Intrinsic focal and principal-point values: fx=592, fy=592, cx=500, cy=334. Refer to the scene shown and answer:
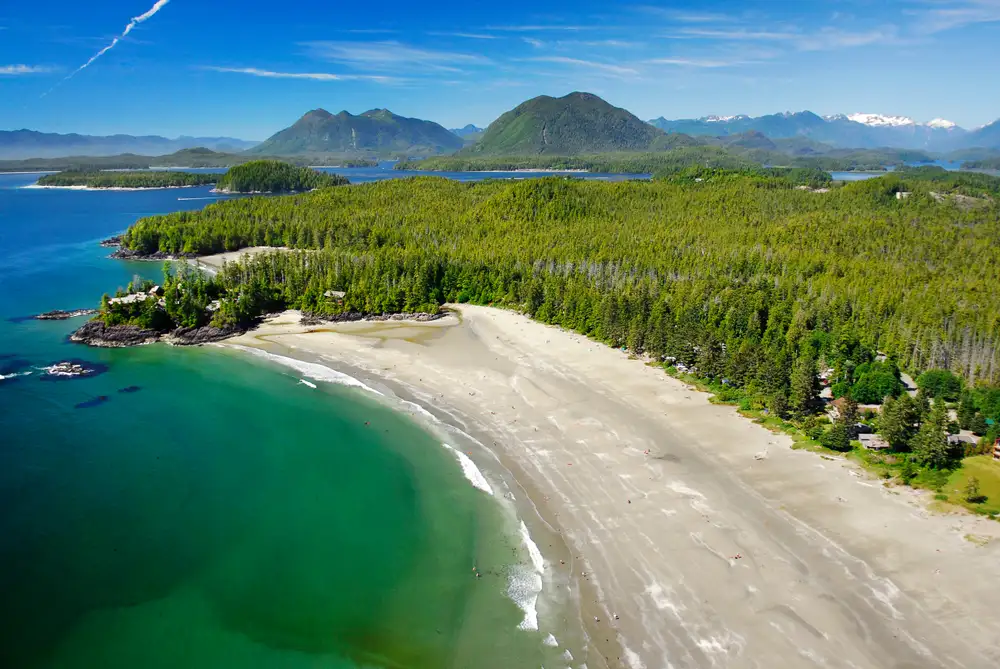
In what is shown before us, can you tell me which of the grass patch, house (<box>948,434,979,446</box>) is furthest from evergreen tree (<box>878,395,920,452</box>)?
house (<box>948,434,979,446</box>)

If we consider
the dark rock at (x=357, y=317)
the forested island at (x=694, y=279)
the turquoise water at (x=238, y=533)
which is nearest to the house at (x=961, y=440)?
the forested island at (x=694, y=279)

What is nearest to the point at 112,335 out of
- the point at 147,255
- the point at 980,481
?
the point at 147,255

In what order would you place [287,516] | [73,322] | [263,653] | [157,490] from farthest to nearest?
1. [73,322]
2. [157,490]
3. [287,516]
4. [263,653]

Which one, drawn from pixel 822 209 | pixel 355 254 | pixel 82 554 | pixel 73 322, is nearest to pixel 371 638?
pixel 82 554

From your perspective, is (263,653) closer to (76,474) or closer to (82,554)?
(82,554)

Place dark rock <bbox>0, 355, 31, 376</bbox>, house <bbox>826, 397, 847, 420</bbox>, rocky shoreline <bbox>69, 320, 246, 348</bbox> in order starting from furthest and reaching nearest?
rocky shoreline <bbox>69, 320, 246, 348</bbox> → dark rock <bbox>0, 355, 31, 376</bbox> → house <bbox>826, 397, 847, 420</bbox>

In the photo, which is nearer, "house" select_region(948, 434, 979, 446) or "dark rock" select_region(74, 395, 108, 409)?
"house" select_region(948, 434, 979, 446)

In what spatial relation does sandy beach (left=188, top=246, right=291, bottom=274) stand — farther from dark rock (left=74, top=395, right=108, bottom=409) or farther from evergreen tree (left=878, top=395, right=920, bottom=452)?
evergreen tree (left=878, top=395, right=920, bottom=452)

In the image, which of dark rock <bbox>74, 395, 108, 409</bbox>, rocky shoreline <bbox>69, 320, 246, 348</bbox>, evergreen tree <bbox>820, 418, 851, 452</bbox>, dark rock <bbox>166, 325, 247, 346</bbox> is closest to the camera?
evergreen tree <bbox>820, 418, 851, 452</bbox>
